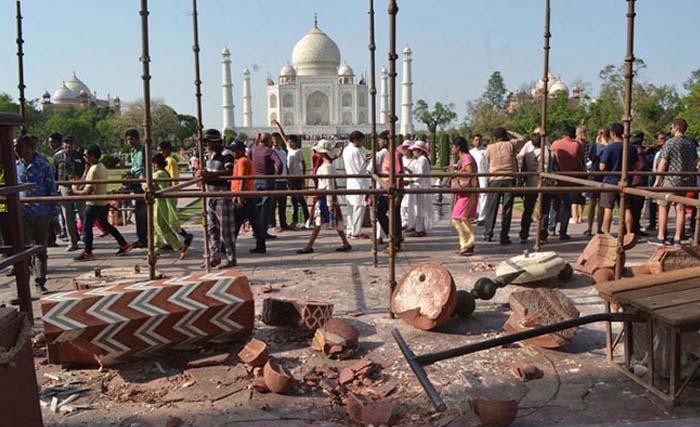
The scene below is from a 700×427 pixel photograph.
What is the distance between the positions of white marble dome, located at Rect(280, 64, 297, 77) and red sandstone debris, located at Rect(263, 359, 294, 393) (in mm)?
79125

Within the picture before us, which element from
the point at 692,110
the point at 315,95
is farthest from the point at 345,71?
the point at 692,110

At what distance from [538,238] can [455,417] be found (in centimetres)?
401

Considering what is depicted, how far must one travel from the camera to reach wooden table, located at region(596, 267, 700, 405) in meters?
3.30

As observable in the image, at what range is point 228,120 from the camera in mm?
79250

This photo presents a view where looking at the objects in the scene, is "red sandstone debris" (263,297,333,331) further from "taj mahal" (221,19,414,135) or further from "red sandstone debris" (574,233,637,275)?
"taj mahal" (221,19,414,135)

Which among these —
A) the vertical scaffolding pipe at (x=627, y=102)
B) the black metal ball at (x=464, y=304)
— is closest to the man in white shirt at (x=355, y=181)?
the black metal ball at (x=464, y=304)

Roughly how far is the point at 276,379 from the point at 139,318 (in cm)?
109

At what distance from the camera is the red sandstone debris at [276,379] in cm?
367

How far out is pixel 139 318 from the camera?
4133mm

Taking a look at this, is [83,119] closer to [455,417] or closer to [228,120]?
[228,120]

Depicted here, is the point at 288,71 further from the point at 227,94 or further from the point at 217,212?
the point at 217,212

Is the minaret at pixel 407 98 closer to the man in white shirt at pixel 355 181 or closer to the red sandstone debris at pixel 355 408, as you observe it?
the man in white shirt at pixel 355 181

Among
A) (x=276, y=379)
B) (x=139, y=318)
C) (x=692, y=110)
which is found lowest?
(x=276, y=379)

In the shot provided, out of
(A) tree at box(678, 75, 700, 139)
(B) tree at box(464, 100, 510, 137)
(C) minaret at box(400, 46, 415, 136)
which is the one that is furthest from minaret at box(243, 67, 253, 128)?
(A) tree at box(678, 75, 700, 139)
